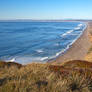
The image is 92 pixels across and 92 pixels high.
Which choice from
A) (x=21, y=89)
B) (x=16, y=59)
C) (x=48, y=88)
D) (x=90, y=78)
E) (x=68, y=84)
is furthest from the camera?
(x=16, y=59)

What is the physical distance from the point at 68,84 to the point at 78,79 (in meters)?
0.61

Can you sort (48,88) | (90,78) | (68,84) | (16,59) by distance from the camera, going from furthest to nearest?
(16,59), (90,78), (68,84), (48,88)

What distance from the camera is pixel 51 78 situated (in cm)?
604

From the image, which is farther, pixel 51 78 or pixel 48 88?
pixel 51 78

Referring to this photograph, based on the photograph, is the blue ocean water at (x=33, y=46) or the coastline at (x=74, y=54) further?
the blue ocean water at (x=33, y=46)

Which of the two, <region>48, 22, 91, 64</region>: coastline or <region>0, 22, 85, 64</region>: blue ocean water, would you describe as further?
<region>0, 22, 85, 64</region>: blue ocean water

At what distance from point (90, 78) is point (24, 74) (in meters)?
2.59

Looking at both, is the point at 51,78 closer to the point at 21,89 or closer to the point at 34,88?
the point at 34,88

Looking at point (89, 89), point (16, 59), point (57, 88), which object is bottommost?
point (16, 59)

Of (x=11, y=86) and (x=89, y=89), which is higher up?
(x=11, y=86)

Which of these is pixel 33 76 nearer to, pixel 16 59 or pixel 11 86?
pixel 11 86

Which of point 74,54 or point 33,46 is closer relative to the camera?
point 74,54

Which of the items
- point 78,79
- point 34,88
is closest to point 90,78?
point 78,79

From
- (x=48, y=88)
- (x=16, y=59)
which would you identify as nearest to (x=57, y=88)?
(x=48, y=88)
